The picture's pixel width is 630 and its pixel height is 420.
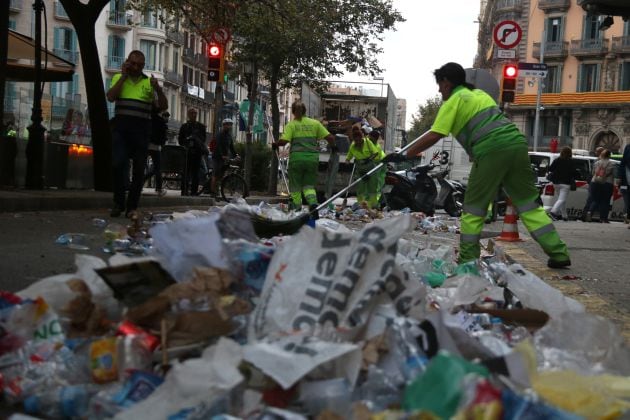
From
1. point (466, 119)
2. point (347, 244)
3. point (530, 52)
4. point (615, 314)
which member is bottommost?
point (615, 314)

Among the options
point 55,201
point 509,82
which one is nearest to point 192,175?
point 509,82

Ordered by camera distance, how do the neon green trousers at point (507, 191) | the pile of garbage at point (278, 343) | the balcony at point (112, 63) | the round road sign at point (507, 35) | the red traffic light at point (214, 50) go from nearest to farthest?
the pile of garbage at point (278, 343) → the neon green trousers at point (507, 191) → the round road sign at point (507, 35) → the red traffic light at point (214, 50) → the balcony at point (112, 63)

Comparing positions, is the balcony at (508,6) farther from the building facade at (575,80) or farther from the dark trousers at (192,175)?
the dark trousers at (192,175)

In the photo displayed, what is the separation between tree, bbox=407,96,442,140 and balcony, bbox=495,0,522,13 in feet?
45.2

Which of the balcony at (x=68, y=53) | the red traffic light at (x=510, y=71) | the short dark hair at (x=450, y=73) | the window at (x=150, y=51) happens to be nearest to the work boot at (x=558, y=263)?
the short dark hair at (x=450, y=73)

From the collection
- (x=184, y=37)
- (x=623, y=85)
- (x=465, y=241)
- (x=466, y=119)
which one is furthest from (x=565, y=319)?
(x=184, y=37)

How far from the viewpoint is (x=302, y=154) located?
13188 millimetres

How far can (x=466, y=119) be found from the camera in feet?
22.7

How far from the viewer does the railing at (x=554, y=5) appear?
66.6 meters

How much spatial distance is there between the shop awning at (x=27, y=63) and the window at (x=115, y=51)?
5292 centimetres

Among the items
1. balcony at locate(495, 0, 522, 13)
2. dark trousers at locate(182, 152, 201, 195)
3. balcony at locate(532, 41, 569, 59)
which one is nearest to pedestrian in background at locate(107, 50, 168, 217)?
dark trousers at locate(182, 152, 201, 195)

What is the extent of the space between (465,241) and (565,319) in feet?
11.1

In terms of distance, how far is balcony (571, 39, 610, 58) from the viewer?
214ft

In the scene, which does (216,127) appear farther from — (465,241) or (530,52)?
(530,52)
